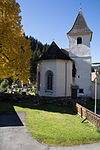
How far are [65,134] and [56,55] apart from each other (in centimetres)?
1822

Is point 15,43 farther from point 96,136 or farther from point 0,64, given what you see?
point 96,136

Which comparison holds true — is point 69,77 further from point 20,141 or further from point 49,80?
point 20,141

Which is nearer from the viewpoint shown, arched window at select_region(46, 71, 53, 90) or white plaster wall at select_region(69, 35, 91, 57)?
arched window at select_region(46, 71, 53, 90)

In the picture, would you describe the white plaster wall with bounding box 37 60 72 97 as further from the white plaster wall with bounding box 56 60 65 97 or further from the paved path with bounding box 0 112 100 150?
the paved path with bounding box 0 112 100 150

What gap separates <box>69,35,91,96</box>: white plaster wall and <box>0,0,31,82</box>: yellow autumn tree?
11357 millimetres

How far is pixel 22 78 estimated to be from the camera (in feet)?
70.9

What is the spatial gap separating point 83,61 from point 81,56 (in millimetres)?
965

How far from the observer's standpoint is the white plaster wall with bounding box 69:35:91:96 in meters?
29.8

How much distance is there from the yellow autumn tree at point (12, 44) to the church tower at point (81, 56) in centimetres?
1124

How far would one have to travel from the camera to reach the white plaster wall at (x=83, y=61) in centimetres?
2975

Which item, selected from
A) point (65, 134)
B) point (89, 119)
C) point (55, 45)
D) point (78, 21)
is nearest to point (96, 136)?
point (65, 134)

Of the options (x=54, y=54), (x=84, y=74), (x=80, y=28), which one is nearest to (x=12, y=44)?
(x=54, y=54)

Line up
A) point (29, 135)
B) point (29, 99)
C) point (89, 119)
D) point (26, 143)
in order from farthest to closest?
point (29, 99) < point (89, 119) < point (29, 135) < point (26, 143)

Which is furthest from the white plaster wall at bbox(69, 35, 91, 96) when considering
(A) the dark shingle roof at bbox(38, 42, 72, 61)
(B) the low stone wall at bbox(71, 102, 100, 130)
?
(B) the low stone wall at bbox(71, 102, 100, 130)
